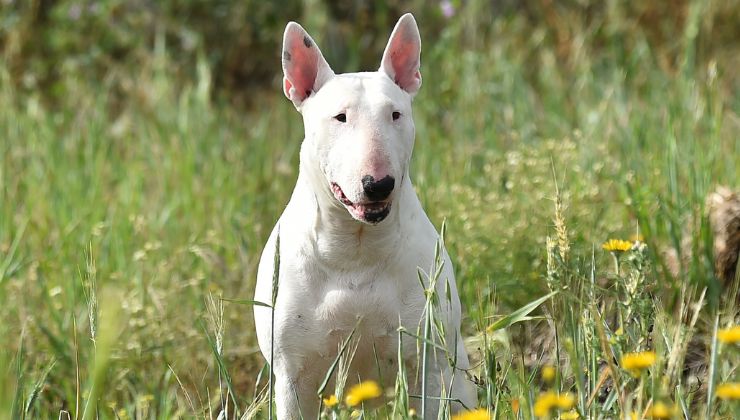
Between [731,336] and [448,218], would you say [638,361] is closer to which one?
[731,336]

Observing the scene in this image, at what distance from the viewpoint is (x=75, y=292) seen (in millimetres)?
4223

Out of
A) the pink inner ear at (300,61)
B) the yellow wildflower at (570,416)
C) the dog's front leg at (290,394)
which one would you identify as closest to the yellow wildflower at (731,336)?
the yellow wildflower at (570,416)

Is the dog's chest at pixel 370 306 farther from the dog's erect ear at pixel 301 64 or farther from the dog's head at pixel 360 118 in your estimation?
the dog's erect ear at pixel 301 64

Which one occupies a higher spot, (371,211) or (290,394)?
(371,211)

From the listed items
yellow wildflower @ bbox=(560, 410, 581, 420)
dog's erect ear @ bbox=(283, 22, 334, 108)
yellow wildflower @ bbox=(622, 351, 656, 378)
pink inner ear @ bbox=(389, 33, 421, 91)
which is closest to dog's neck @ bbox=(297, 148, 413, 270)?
dog's erect ear @ bbox=(283, 22, 334, 108)

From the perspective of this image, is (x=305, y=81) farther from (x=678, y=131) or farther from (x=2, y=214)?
(x=678, y=131)

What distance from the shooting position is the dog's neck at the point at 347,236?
9.80 feet

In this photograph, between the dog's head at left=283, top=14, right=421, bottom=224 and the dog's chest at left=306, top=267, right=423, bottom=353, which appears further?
the dog's chest at left=306, top=267, right=423, bottom=353

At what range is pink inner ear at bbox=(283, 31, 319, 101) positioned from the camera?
3.03 metres

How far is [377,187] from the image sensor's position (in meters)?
2.64

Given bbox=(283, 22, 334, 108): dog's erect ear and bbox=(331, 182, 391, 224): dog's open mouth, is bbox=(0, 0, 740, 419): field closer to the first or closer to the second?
bbox=(331, 182, 391, 224): dog's open mouth

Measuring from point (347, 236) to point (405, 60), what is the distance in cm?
54

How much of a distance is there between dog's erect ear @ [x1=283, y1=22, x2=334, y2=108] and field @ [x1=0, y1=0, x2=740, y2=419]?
630 mm

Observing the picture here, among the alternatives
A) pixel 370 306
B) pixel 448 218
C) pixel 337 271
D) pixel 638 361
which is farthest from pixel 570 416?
pixel 448 218
